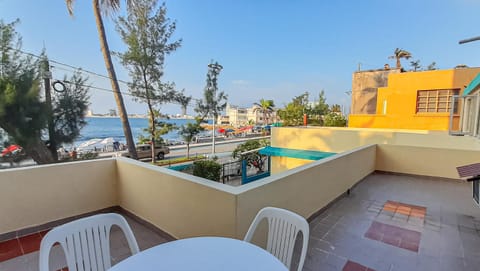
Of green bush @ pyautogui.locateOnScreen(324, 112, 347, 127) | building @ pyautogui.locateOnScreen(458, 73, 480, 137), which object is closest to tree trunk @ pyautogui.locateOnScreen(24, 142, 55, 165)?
building @ pyautogui.locateOnScreen(458, 73, 480, 137)

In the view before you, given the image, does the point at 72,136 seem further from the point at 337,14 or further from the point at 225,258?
the point at 337,14

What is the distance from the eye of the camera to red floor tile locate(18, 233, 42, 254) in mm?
2346

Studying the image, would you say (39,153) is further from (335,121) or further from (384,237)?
(335,121)

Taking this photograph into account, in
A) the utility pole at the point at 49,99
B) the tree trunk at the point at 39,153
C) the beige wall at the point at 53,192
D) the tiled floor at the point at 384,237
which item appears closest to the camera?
the tiled floor at the point at 384,237

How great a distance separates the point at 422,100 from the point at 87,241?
1185 cm

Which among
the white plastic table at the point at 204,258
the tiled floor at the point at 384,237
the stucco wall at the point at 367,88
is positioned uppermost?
the stucco wall at the point at 367,88

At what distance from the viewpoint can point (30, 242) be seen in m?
2.48

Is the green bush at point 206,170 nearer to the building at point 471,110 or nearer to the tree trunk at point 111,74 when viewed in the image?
the tree trunk at point 111,74

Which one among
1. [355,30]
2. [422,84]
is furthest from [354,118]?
[355,30]

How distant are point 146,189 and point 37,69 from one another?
493 centimetres

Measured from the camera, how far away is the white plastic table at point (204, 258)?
109cm

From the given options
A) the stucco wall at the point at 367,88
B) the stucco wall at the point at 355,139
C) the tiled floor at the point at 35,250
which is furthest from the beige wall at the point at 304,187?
the stucco wall at the point at 367,88

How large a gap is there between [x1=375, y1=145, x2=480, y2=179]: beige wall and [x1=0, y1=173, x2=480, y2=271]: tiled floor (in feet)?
3.86

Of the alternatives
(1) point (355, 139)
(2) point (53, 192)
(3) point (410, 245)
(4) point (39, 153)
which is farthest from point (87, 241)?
(1) point (355, 139)
